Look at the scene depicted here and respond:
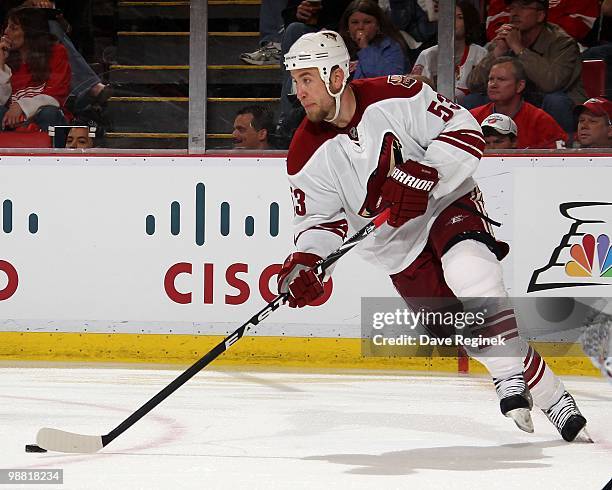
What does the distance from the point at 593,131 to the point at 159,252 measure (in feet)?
5.74

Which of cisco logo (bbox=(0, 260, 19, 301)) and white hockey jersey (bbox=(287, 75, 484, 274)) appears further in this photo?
cisco logo (bbox=(0, 260, 19, 301))

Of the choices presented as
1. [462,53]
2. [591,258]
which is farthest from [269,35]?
[591,258]

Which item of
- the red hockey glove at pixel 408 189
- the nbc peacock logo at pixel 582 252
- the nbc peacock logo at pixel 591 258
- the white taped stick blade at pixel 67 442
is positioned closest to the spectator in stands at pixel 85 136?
the nbc peacock logo at pixel 582 252

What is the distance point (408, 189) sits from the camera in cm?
304

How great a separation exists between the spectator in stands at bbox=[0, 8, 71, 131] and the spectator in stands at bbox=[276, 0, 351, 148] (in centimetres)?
90

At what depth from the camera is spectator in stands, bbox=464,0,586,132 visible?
477 centimetres

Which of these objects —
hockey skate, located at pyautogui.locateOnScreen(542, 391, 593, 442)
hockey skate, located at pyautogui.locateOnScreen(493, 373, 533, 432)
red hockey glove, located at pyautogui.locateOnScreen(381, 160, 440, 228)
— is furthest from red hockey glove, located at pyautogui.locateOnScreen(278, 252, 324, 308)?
hockey skate, located at pyautogui.locateOnScreen(542, 391, 593, 442)

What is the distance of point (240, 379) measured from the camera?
4.43 m

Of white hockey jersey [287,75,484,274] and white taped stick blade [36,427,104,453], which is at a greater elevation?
white hockey jersey [287,75,484,274]

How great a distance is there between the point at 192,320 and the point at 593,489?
2.59 m

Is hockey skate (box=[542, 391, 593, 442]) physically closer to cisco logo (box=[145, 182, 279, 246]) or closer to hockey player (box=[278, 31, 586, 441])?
hockey player (box=[278, 31, 586, 441])

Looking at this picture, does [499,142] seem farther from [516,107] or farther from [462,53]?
[462,53]

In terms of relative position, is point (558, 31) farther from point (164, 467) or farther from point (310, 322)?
point (164, 467)

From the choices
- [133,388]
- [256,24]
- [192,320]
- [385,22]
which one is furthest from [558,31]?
[133,388]
